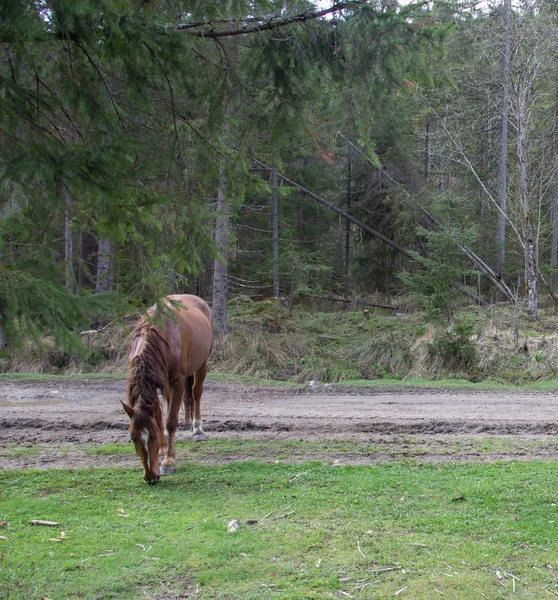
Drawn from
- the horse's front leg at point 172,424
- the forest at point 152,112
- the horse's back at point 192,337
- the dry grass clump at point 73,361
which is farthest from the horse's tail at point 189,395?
the dry grass clump at point 73,361

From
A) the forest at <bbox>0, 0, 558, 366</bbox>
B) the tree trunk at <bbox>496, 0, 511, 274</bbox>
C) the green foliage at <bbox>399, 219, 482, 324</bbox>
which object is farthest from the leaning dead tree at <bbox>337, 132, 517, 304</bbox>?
the forest at <bbox>0, 0, 558, 366</bbox>

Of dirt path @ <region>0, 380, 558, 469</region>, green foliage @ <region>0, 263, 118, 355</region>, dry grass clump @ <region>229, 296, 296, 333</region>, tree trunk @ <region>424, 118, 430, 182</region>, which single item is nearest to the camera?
green foliage @ <region>0, 263, 118, 355</region>

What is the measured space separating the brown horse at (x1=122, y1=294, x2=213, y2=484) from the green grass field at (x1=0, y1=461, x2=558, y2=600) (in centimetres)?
46

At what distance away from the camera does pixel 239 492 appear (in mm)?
5715

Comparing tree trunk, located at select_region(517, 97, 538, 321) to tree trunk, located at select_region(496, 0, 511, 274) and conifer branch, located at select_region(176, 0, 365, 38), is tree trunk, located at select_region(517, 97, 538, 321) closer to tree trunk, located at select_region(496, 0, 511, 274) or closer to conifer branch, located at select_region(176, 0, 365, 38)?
tree trunk, located at select_region(496, 0, 511, 274)

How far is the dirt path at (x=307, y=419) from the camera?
7.33 meters

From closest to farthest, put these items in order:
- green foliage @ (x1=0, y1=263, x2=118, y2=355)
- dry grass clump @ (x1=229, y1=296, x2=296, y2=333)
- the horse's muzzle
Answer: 1. green foliage @ (x1=0, y1=263, x2=118, y2=355)
2. the horse's muzzle
3. dry grass clump @ (x1=229, y1=296, x2=296, y2=333)

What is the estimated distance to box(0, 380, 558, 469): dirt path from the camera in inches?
289

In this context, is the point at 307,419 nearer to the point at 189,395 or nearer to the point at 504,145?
the point at 189,395

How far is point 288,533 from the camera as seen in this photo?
4672mm

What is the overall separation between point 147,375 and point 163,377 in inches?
9.0

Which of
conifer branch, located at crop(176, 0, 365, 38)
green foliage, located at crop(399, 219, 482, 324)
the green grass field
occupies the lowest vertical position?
the green grass field

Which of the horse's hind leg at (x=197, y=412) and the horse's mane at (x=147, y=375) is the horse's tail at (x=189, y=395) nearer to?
the horse's hind leg at (x=197, y=412)

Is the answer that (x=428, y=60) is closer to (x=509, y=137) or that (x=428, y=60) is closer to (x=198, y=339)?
(x=198, y=339)
